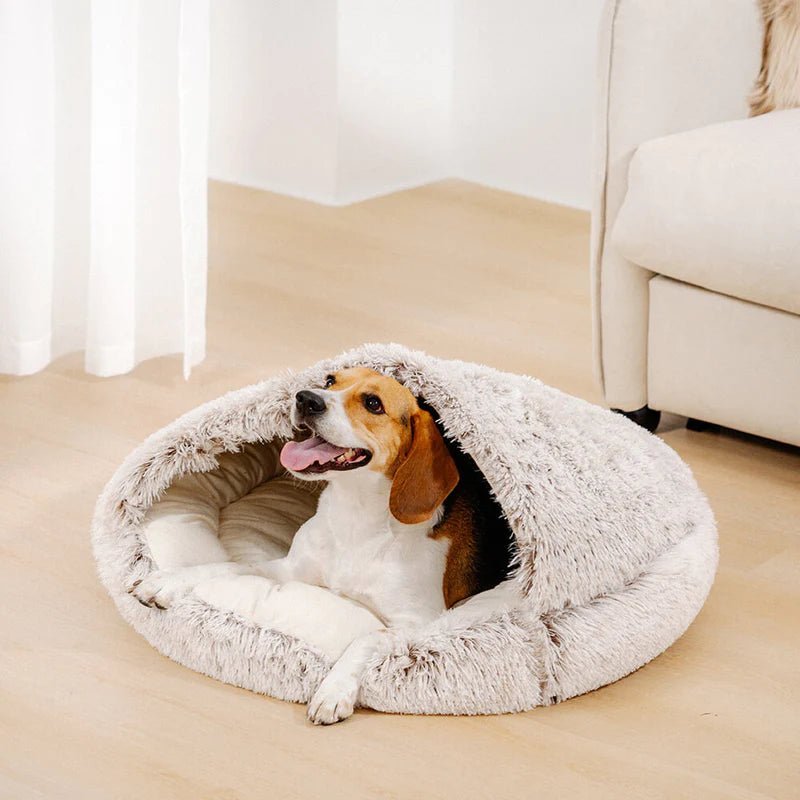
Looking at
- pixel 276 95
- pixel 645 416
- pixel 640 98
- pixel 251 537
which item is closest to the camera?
pixel 251 537

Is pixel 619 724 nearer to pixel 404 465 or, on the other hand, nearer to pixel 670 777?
pixel 670 777

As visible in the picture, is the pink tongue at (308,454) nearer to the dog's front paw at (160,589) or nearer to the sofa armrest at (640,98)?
the dog's front paw at (160,589)


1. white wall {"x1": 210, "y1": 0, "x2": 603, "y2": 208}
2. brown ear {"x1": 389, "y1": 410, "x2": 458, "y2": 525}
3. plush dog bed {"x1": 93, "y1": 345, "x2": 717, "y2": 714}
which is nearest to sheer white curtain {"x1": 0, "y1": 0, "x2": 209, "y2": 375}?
plush dog bed {"x1": 93, "y1": 345, "x2": 717, "y2": 714}

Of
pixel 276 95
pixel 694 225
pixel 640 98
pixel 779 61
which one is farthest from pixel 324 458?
pixel 276 95

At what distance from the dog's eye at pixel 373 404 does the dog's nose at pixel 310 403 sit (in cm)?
6

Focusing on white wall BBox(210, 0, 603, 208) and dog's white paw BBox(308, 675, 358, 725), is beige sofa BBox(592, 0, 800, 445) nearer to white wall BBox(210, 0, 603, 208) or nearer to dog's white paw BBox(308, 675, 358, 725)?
dog's white paw BBox(308, 675, 358, 725)

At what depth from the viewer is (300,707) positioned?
1.62m

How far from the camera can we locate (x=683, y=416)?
252cm

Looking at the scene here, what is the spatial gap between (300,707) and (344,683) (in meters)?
0.07

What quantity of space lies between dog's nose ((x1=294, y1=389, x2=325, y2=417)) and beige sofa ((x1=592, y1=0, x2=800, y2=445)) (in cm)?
80

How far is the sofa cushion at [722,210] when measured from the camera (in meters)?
2.14

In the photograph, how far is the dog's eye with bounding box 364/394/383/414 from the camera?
1714 millimetres

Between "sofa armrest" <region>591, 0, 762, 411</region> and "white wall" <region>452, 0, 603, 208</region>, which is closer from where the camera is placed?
"sofa armrest" <region>591, 0, 762, 411</region>

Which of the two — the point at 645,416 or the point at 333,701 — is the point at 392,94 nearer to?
→ the point at 645,416
